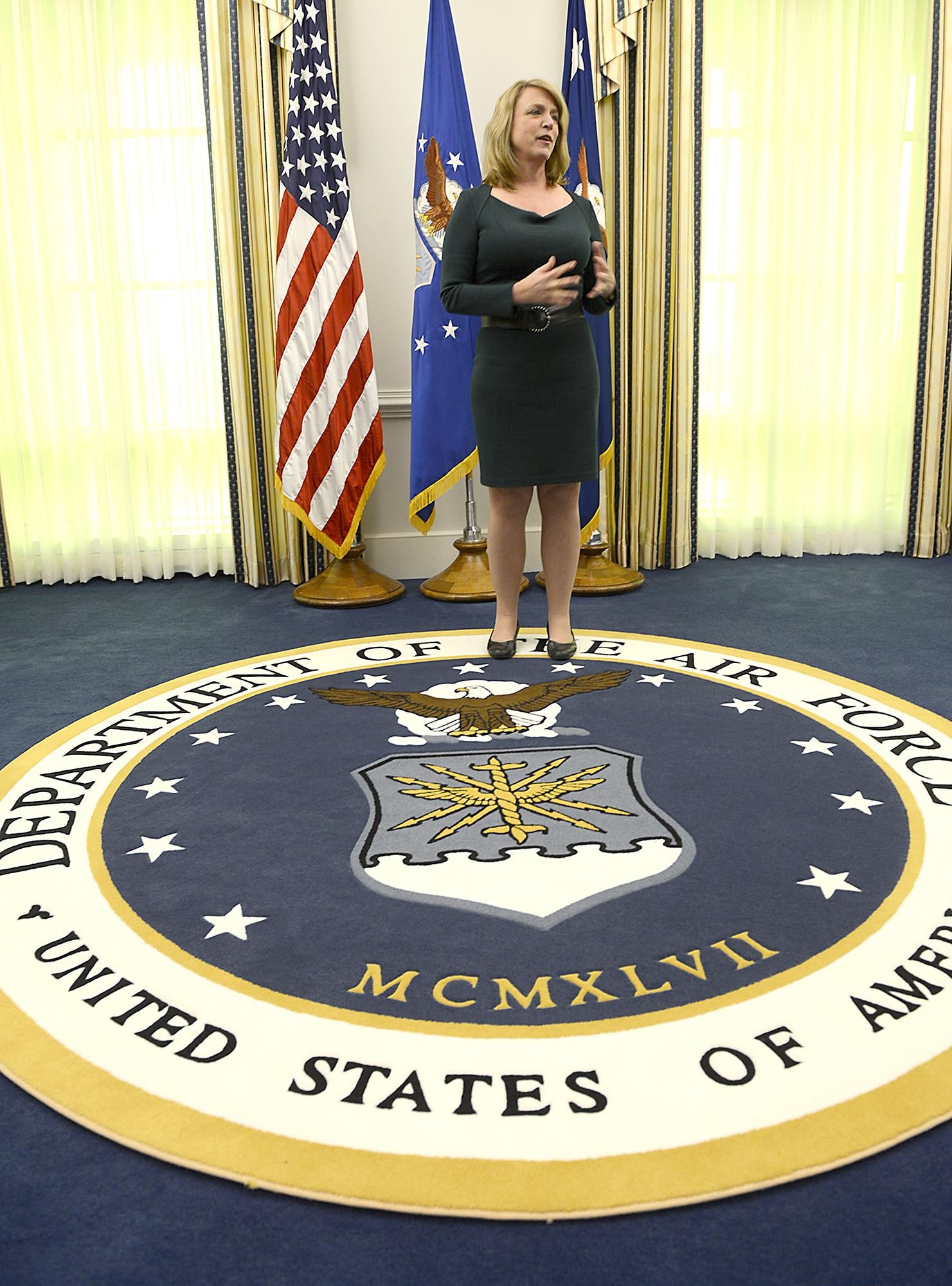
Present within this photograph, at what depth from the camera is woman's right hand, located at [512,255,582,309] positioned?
104 inches

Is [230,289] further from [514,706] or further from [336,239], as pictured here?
[514,706]

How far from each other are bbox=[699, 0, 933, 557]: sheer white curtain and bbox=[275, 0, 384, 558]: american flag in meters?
1.43

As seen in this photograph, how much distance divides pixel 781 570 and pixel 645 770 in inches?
87.6

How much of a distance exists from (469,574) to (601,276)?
1381mm

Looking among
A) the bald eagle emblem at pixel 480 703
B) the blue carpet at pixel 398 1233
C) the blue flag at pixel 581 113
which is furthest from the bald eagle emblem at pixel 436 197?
the blue carpet at pixel 398 1233

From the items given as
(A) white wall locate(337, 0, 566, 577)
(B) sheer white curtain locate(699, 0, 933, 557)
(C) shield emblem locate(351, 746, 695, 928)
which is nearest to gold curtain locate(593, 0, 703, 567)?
(B) sheer white curtain locate(699, 0, 933, 557)

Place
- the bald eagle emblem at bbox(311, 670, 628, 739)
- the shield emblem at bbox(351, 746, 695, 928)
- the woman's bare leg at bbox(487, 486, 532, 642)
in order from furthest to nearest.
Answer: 1. the woman's bare leg at bbox(487, 486, 532, 642)
2. the bald eagle emblem at bbox(311, 670, 628, 739)
3. the shield emblem at bbox(351, 746, 695, 928)

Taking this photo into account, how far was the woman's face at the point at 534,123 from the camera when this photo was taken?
8.80 ft

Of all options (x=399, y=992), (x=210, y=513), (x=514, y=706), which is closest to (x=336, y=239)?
(x=210, y=513)

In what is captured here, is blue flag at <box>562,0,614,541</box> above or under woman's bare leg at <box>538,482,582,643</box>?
above

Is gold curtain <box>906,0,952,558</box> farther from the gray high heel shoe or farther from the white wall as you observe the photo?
the gray high heel shoe

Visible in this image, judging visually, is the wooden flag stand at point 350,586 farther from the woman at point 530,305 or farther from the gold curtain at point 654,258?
the gold curtain at point 654,258

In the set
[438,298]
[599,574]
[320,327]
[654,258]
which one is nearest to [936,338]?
[654,258]

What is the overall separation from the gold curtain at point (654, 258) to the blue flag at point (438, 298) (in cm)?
63
